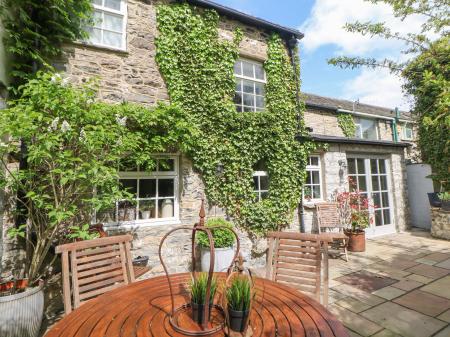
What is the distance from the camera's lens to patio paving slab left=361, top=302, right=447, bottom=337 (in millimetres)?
2719

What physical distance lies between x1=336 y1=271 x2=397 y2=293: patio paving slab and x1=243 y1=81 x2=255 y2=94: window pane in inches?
177

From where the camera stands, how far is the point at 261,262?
5449 mm

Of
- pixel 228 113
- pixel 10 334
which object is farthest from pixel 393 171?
pixel 10 334

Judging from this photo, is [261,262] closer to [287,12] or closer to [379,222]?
[379,222]

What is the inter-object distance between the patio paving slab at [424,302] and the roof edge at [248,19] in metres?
6.19

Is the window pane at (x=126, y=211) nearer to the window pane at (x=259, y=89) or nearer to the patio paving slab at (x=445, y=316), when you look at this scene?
the window pane at (x=259, y=89)

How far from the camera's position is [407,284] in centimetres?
397

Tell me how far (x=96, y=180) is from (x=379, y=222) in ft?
26.1

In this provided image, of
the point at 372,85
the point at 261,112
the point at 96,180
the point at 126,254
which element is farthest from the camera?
the point at 372,85

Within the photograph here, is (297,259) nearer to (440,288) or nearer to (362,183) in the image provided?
(440,288)

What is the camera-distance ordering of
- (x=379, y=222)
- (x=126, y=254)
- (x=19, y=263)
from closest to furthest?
1. (x=126, y=254)
2. (x=19, y=263)
3. (x=379, y=222)

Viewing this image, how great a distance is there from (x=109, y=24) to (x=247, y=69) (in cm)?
315

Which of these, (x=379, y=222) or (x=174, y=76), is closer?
(x=174, y=76)

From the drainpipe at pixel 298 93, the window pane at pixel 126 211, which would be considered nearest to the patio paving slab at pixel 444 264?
the drainpipe at pixel 298 93
